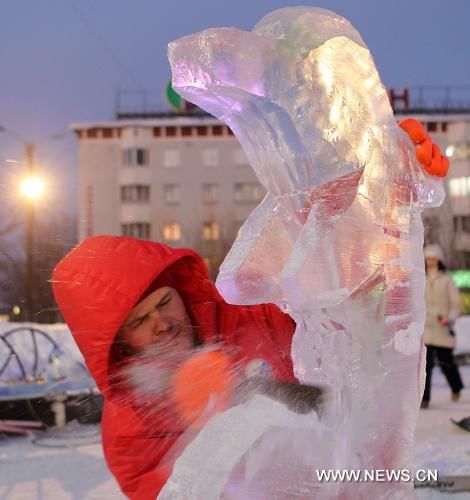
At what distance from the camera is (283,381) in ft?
4.14

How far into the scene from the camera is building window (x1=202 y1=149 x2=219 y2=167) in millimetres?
21375

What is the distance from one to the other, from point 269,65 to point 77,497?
2.51 m

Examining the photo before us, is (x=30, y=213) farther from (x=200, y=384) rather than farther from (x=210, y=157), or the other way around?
(x=210, y=157)

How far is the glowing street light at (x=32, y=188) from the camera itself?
62.0 inches

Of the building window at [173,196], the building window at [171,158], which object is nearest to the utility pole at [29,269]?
the building window at [173,196]

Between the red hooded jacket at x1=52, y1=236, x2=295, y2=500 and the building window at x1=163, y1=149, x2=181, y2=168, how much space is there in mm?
17711

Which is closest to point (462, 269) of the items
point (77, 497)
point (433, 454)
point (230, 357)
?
point (433, 454)

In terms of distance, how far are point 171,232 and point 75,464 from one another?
6.77 ft

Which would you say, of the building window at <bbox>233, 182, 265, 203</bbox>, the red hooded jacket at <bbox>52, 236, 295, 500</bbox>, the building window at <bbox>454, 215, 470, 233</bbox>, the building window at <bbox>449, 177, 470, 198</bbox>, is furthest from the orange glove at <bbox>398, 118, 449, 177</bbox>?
the building window at <bbox>449, 177, 470, 198</bbox>

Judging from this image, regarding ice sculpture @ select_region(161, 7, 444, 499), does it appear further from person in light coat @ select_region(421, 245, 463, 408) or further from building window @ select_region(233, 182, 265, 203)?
person in light coat @ select_region(421, 245, 463, 408)

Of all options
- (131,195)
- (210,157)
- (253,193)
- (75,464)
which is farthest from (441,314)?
(210,157)

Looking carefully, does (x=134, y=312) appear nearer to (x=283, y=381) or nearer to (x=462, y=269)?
(x=283, y=381)

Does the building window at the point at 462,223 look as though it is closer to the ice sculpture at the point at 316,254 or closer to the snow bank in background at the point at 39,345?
the snow bank in background at the point at 39,345

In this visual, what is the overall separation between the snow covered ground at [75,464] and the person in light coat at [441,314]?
1.27 metres
